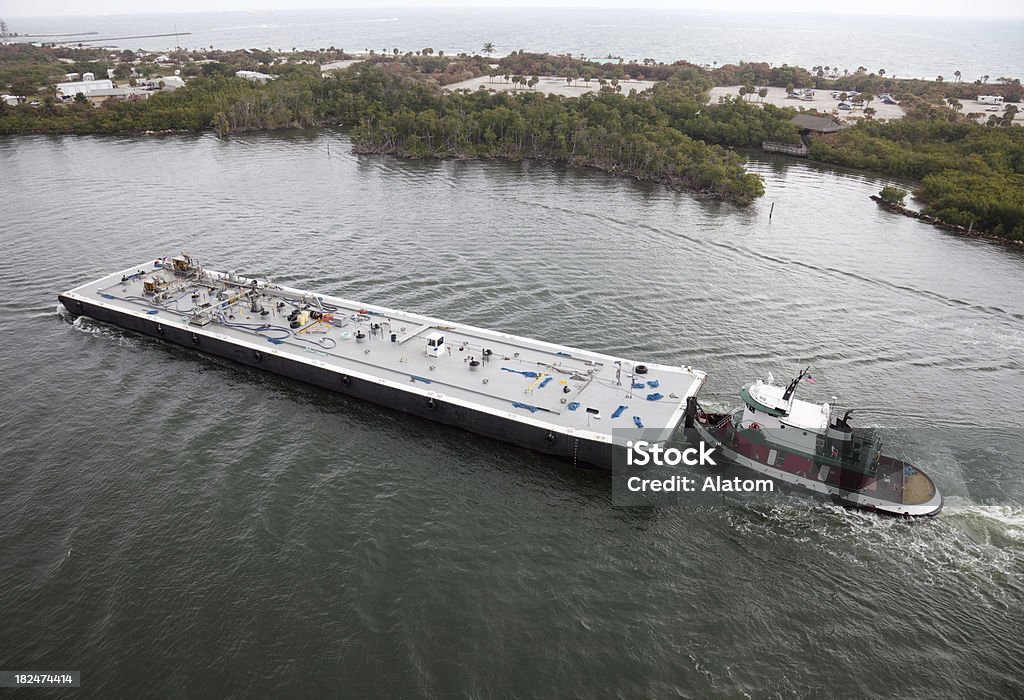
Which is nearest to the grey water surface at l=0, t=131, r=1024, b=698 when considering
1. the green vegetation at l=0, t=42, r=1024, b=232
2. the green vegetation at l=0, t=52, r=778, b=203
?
the green vegetation at l=0, t=42, r=1024, b=232

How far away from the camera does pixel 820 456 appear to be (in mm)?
42719

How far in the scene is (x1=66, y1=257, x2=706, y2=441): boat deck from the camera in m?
48.2

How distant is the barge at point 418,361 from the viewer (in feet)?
154

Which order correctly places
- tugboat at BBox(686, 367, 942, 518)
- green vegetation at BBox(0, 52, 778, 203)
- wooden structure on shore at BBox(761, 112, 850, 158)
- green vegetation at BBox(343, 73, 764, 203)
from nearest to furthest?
tugboat at BBox(686, 367, 942, 518) < green vegetation at BBox(343, 73, 764, 203) < green vegetation at BBox(0, 52, 778, 203) < wooden structure on shore at BBox(761, 112, 850, 158)

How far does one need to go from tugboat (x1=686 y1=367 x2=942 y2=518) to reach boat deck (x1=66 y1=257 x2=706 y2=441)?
555cm

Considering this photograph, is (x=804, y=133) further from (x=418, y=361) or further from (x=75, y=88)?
(x=75, y=88)

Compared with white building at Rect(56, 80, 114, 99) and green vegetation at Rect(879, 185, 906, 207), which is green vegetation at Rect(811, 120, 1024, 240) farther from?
white building at Rect(56, 80, 114, 99)

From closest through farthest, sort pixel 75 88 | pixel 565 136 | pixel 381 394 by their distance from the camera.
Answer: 1. pixel 381 394
2. pixel 565 136
3. pixel 75 88

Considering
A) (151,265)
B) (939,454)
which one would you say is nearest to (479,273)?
(151,265)

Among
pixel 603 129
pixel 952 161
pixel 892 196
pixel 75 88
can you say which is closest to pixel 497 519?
pixel 892 196

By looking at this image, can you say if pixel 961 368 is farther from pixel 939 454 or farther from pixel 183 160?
pixel 183 160

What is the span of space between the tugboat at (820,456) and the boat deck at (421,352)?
555cm

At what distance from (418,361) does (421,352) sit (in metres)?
1.59

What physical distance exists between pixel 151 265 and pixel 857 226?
332ft
